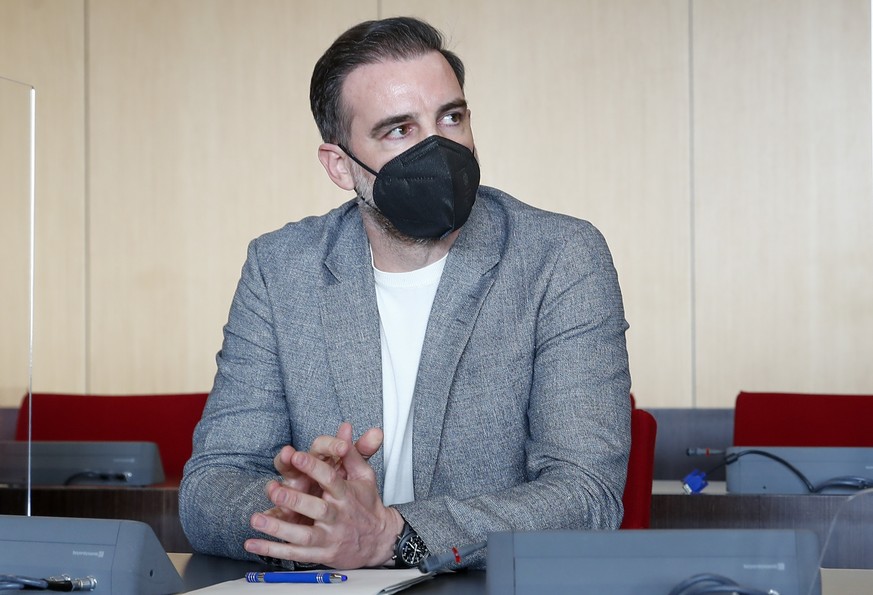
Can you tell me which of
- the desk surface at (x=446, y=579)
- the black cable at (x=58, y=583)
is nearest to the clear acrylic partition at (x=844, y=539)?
the desk surface at (x=446, y=579)

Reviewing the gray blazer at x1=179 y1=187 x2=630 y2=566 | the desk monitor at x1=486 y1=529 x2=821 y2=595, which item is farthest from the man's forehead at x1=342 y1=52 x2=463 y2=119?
the desk monitor at x1=486 y1=529 x2=821 y2=595

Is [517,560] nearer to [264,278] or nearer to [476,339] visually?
[476,339]

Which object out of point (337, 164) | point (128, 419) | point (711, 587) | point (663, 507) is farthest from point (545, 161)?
point (711, 587)

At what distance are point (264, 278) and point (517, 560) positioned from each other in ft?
3.54

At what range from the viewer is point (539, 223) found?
1988 mm

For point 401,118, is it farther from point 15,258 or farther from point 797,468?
point 797,468

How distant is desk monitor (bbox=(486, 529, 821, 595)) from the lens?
3.34ft

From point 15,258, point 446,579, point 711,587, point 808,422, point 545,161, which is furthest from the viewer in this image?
point 545,161

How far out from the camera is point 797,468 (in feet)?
8.68

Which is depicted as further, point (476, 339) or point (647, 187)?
point (647, 187)

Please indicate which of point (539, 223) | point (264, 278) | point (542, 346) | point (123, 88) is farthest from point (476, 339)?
point (123, 88)

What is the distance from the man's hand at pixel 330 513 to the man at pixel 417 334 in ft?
0.60

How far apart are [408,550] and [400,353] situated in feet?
1.80

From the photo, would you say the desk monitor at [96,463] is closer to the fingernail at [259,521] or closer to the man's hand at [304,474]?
the man's hand at [304,474]
